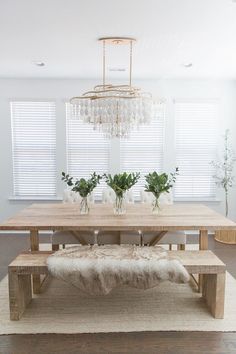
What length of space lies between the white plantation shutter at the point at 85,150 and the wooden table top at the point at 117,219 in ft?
4.94

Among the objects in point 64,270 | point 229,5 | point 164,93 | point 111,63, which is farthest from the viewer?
point 164,93

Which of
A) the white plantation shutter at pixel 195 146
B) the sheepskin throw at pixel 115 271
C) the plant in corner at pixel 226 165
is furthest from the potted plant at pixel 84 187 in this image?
the plant in corner at pixel 226 165

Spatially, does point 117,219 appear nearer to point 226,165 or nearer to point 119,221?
point 119,221

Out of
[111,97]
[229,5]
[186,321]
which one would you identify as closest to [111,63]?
[111,97]

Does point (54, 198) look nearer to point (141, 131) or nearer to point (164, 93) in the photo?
point (141, 131)

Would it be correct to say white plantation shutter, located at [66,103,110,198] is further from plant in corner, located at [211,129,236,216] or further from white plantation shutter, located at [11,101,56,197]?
plant in corner, located at [211,129,236,216]

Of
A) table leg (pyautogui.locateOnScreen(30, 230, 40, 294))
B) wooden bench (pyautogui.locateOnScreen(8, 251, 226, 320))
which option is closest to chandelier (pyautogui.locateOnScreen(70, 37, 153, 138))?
table leg (pyautogui.locateOnScreen(30, 230, 40, 294))

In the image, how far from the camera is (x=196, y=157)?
545cm

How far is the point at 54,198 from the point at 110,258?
3015mm

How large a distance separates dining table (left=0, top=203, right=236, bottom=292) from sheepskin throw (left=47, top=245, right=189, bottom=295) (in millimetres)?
436

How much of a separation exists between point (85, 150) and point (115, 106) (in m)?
2.28

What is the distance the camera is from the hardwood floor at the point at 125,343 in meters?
2.39

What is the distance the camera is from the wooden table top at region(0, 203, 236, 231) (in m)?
3.11

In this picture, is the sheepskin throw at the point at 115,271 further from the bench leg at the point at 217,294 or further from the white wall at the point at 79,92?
the white wall at the point at 79,92
